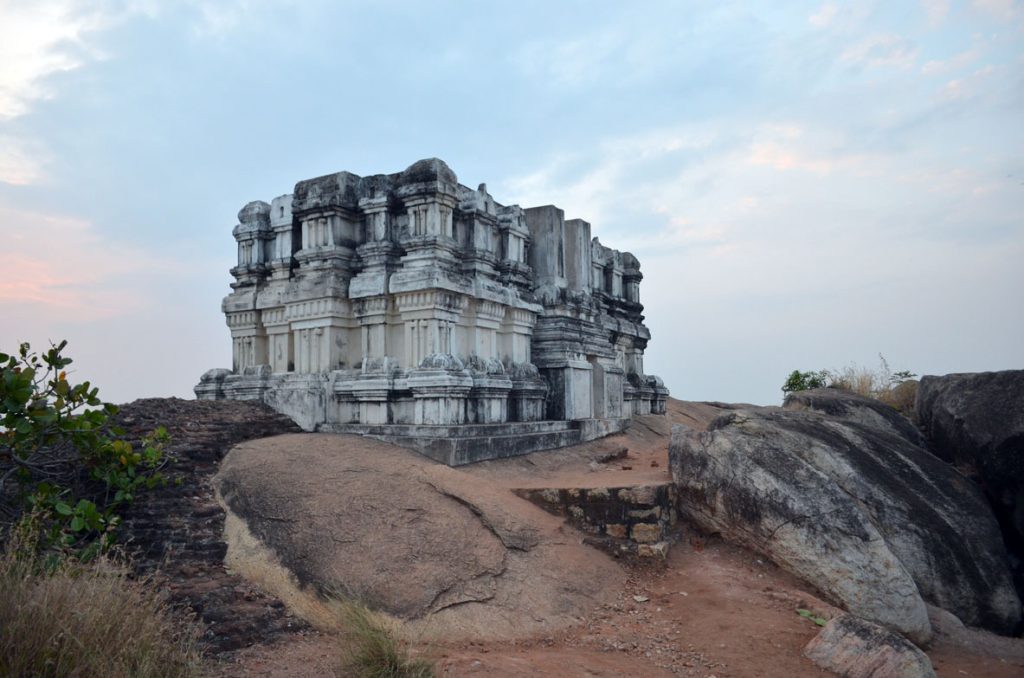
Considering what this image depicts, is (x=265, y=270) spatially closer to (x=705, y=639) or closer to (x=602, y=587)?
(x=602, y=587)

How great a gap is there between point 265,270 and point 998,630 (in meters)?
9.27

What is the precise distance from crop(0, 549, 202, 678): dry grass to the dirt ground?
0.55 metres

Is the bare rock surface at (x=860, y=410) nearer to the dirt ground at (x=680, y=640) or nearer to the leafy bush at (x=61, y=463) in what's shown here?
the dirt ground at (x=680, y=640)

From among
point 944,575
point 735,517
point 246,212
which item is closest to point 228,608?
point 735,517

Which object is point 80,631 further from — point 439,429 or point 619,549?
point 439,429

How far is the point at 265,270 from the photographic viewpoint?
34.8 feet

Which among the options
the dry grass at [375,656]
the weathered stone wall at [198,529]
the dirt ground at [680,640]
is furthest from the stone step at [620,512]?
the dry grass at [375,656]

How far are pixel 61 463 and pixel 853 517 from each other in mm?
6629

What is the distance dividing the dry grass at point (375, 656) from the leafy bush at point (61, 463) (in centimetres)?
202

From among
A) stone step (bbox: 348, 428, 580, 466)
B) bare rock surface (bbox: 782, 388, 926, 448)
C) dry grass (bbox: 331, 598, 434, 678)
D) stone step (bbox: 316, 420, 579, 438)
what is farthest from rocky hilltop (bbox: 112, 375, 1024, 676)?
bare rock surface (bbox: 782, 388, 926, 448)

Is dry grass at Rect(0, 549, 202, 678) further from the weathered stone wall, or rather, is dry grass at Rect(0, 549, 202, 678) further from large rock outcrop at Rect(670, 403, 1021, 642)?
large rock outcrop at Rect(670, 403, 1021, 642)

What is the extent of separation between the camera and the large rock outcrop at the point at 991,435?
7961 mm

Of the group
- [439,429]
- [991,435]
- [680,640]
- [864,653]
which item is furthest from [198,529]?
[991,435]

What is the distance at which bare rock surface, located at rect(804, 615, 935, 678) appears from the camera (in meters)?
5.13
